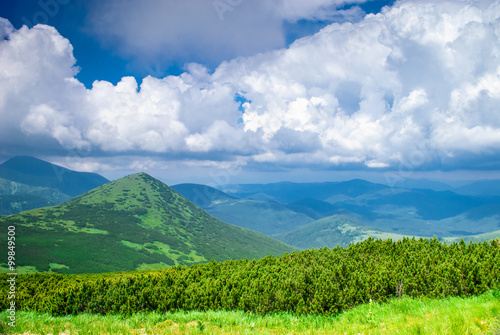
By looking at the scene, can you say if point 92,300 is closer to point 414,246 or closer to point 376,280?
point 376,280

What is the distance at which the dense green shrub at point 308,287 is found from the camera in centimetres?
1114

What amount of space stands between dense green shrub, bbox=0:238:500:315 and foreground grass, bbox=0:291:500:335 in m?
0.59

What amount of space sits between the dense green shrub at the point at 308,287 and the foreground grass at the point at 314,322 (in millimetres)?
588

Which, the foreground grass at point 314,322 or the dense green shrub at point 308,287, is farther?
the dense green shrub at point 308,287

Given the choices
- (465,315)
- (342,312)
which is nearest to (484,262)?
(465,315)

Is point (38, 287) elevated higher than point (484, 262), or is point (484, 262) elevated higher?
point (484, 262)

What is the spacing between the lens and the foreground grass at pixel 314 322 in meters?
7.98

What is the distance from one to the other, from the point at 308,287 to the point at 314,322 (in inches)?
66.4

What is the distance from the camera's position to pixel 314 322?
33.1ft

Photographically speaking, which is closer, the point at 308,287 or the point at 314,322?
the point at 314,322

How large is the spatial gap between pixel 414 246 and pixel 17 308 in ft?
71.1

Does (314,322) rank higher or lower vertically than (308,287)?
lower

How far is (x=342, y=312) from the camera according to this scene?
1077 cm

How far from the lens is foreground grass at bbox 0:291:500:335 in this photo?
7.98 m
